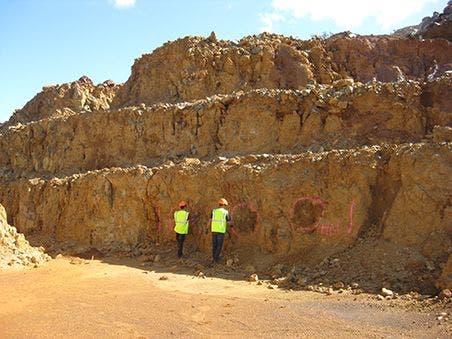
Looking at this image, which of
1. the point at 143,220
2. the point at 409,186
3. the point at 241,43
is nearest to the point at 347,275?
the point at 409,186

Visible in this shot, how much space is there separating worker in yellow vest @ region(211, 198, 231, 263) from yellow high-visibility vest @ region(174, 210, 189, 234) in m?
0.97

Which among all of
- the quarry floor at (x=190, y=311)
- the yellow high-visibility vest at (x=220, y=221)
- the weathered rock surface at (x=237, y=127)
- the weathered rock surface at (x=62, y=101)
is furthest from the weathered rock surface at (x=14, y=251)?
the weathered rock surface at (x=62, y=101)

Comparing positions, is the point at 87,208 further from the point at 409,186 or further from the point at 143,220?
the point at 409,186

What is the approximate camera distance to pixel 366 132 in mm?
12969

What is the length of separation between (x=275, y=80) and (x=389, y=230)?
912 cm

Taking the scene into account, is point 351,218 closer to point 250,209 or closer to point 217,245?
point 250,209

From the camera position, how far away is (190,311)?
24.2 ft

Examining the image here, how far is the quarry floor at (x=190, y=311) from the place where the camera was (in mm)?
6363

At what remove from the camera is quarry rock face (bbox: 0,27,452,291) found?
956 cm

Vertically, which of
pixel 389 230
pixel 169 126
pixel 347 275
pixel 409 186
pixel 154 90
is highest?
pixel 154 90

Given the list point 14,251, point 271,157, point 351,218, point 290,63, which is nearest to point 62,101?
point 290,63

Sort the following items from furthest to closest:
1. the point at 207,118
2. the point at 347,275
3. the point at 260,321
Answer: the point at 207,118 → the point at 347,275 → the point at 260,321

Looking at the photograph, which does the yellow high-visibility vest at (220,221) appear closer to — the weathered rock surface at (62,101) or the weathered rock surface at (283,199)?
the weathered rock surface at (283,199)

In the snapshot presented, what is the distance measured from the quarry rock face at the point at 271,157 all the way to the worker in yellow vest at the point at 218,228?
51cm
